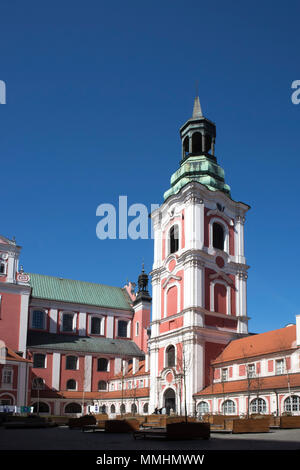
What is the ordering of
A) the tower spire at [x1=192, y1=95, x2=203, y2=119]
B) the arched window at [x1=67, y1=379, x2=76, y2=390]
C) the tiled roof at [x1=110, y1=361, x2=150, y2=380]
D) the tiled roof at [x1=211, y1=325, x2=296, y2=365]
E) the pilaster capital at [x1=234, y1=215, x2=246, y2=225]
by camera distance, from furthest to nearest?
the arched window at [x1=67, y1=379, x2=76, y2=390] → the tower spire at [x1=192, y1=95, x2=203, y2=119] → the tiled roof at [x1=110, y1=361, x2=150, y2=380] → the pilaster capital at [x1=234, y1=215, x2=246, y2=225] → the tiled roof at [x1=211, y1=325, x2=296, y2=365]

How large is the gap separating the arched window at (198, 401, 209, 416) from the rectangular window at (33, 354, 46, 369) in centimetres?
2030

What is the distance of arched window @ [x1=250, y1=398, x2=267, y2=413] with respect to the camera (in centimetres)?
3286

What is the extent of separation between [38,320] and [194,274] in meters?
23.4

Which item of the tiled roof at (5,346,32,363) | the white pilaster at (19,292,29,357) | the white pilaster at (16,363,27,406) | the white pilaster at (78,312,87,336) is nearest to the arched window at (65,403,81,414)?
the white pilaster at (16,363,27,406)

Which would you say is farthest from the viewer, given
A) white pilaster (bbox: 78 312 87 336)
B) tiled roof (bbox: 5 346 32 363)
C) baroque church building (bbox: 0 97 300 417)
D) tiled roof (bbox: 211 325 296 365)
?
white pilaster (bbox: 78 312 87 336)

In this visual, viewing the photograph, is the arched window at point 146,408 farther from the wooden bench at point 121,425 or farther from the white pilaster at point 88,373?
the wooden bench at point 121,425

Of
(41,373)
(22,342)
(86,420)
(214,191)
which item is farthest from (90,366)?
(86,420)

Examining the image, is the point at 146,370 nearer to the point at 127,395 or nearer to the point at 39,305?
the point at 127,395

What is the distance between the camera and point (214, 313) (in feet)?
143

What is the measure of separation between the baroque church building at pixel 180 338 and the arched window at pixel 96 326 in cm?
77

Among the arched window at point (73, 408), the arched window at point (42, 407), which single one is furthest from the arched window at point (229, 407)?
the arched window at point (42, 407)

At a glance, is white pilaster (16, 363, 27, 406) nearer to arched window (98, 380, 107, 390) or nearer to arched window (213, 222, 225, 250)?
arched window (98, 380, 107, 390)
